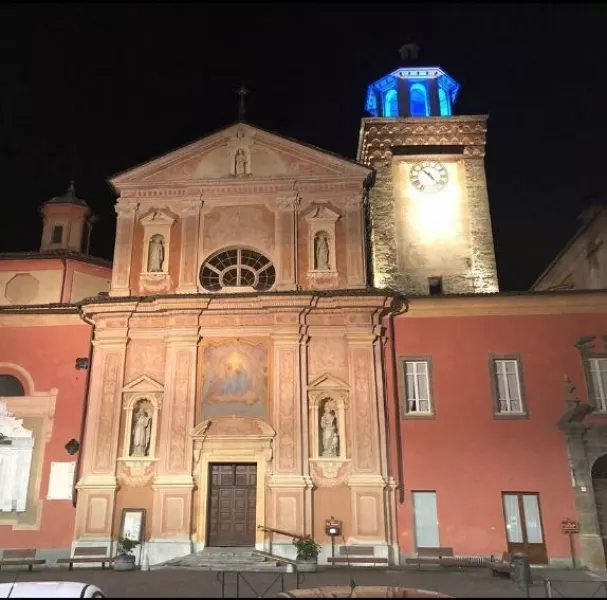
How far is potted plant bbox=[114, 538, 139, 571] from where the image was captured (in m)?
16.2

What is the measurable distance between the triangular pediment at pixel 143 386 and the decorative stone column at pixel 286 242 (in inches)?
187

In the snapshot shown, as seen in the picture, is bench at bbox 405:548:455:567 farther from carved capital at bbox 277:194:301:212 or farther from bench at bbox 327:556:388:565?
carved capital at bbox 277:194:301:212

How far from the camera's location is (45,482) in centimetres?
1861

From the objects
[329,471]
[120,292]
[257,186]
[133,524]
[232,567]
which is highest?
[257,186]

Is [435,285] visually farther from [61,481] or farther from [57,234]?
[57,234]

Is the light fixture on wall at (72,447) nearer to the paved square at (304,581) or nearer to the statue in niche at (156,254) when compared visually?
the paved square at (304,581)

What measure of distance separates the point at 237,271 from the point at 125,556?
8998mm

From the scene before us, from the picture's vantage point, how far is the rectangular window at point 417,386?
18.6 m

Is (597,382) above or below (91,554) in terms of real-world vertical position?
above

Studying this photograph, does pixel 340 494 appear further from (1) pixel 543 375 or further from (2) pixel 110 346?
(2) pixel 110 346

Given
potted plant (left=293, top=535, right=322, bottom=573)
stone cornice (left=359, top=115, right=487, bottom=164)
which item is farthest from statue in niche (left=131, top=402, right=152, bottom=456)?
stone cornice (left=359, top=115, right=487, bottom=164)

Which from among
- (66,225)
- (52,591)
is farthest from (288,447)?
(66,225)

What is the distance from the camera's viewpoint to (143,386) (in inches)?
749

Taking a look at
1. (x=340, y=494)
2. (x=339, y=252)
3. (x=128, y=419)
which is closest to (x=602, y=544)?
(x=340, y=494)
